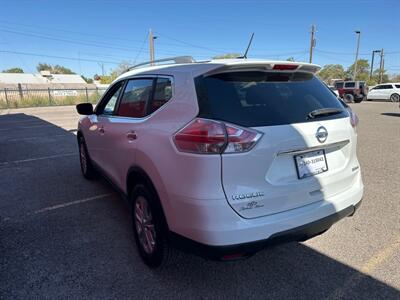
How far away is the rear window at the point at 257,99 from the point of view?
2.07 meters

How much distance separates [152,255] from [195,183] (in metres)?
1.01

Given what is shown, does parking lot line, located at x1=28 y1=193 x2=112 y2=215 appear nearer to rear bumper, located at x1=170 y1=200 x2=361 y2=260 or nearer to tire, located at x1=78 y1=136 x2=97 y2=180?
tire, located at x1=78 y1=136 x2=97 y2=180

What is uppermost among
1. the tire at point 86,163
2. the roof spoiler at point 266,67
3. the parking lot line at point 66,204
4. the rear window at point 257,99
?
the roof spoiler at point 266,67

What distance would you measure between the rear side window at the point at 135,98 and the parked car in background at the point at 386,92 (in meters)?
29.8

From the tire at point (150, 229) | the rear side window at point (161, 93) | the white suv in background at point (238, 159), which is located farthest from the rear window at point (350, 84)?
the tire at point (150, 229)

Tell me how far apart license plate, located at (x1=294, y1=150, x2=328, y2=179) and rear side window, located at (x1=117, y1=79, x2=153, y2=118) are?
4.56 ft

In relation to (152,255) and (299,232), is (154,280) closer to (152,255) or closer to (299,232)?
(152,255)

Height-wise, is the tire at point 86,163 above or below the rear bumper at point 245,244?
below

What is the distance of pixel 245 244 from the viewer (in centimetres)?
202

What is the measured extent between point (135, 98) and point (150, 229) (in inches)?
52.5

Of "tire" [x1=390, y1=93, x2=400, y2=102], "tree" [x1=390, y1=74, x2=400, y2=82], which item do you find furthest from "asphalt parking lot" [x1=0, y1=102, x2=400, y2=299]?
"tree" [x1=390, y1=74, x2=400, y2=82]

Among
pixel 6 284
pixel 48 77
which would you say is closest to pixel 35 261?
pixel 6 284

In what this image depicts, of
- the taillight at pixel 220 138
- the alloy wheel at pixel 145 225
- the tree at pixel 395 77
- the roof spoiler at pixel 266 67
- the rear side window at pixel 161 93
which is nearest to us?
the taillight at pixel 220 138

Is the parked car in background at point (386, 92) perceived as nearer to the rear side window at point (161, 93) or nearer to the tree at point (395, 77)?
the rear side window at point (161, 93)
